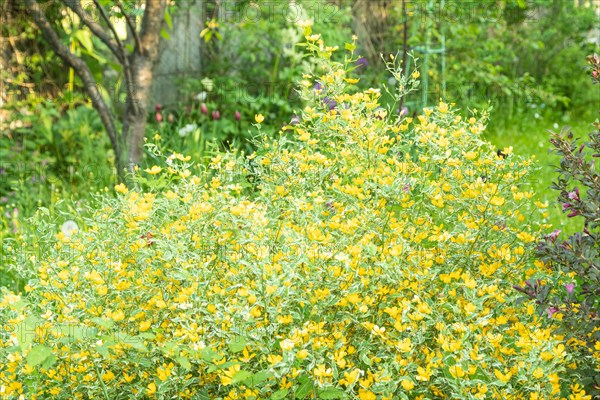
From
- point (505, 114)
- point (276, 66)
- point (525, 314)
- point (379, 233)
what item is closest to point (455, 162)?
point (379, 233)

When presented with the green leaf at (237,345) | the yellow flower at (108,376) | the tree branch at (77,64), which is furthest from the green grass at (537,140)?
the yellow flower at (108,376)

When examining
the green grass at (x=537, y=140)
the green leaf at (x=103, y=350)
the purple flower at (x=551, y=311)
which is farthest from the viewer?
the green grass at (x=537, y=140)

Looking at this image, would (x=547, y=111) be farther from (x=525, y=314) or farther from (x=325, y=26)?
(x=525, y=314)

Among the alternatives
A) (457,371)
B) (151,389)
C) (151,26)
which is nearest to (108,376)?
(151,389)

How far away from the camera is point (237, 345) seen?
1.93 m

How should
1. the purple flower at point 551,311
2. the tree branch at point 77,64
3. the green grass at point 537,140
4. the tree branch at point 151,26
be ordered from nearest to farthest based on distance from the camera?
the purple flower at point 551,311
the tree branch at point 151,26
the tree branch at point 77,64
the green grass at point 537,140

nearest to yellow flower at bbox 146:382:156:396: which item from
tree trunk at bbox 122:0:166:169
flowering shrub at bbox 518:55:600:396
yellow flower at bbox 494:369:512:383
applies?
yellow flower at bbox 494:369:512:383

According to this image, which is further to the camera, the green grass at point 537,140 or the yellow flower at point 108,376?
the green grass at point 537,140

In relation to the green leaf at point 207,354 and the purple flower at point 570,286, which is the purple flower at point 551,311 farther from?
the green leaf at point 207,354

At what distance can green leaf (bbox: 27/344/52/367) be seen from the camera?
1896 millimetres

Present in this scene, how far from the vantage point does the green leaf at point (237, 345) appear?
1919 mm

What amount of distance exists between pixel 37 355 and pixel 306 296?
2.35ft

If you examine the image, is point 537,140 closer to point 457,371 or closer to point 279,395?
point 457,371

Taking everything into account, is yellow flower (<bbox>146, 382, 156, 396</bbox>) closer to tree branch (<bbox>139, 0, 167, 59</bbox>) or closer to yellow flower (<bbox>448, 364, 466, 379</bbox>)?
yellow flower (<bbox>448, 364, 466, 379</bbox>)
